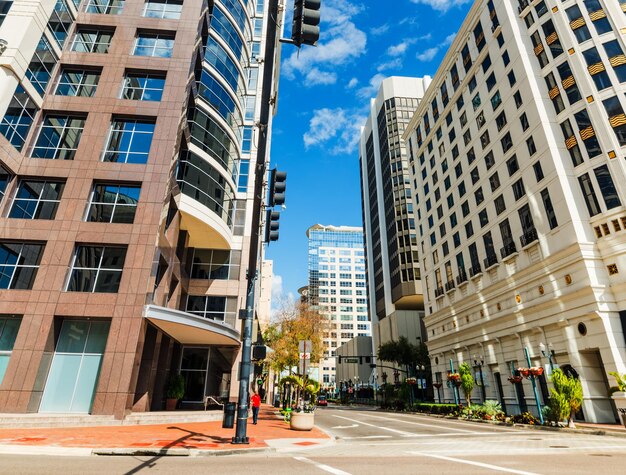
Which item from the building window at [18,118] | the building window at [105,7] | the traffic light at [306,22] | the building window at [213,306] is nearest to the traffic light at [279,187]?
the traffic light at [306,22]

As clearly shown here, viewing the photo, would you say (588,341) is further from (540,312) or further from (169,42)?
(169,42)

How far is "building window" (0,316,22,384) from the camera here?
18141 millimetres

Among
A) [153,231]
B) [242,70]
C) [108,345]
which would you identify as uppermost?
[242,70]

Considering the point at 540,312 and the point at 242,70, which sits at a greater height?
the point at 242,70

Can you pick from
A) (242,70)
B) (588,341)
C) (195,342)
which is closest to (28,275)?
(195,342)

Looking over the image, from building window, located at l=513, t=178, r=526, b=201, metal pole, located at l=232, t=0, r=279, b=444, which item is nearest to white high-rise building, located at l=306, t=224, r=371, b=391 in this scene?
building window, located at l=513, t=178, r=526, b=201

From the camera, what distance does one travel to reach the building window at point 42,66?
22.9 meters

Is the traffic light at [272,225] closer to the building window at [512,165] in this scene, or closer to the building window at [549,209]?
the building window at [549,209]

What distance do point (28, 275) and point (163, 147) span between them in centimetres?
1048

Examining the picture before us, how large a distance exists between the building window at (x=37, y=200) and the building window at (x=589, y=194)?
3531cm

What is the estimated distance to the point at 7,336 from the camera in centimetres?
1869

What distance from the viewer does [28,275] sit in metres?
19.9

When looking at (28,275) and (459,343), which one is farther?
(459,343)

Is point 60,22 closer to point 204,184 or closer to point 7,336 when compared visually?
point 204,184
